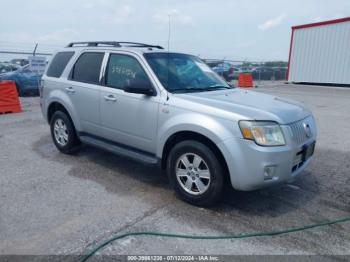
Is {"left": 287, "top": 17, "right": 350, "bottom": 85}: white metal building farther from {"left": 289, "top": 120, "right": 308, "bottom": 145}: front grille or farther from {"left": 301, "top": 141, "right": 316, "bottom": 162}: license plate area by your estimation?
{"left": 289, "top": 120, "right": 308, "bottom": 145}: front grille

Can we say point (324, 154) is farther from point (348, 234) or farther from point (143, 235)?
point (143, 235)

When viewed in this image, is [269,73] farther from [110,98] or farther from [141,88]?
[141,88]

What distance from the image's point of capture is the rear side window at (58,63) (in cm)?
560

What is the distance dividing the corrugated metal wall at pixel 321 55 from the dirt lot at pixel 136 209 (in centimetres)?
1923

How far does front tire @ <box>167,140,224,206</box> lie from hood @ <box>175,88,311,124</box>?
51 centimetres

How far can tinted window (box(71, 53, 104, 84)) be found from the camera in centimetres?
497

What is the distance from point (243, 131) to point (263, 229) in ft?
3.51

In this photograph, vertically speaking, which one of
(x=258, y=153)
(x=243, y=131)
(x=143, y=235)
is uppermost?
(x=243, y=131)

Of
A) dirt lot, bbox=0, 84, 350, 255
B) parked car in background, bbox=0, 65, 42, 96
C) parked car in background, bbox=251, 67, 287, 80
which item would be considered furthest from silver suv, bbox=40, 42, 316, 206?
parked car in background, bbox=251, 67, 287, 80

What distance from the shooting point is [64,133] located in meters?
5.66

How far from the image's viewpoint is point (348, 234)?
327 centimetres

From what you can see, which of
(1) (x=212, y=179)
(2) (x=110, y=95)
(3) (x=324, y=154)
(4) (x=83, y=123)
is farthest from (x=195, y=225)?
(3) (x=324, y=154)

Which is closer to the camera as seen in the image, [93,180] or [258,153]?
[258,153]

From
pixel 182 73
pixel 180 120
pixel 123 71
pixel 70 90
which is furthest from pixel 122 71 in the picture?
pixel 180 120
